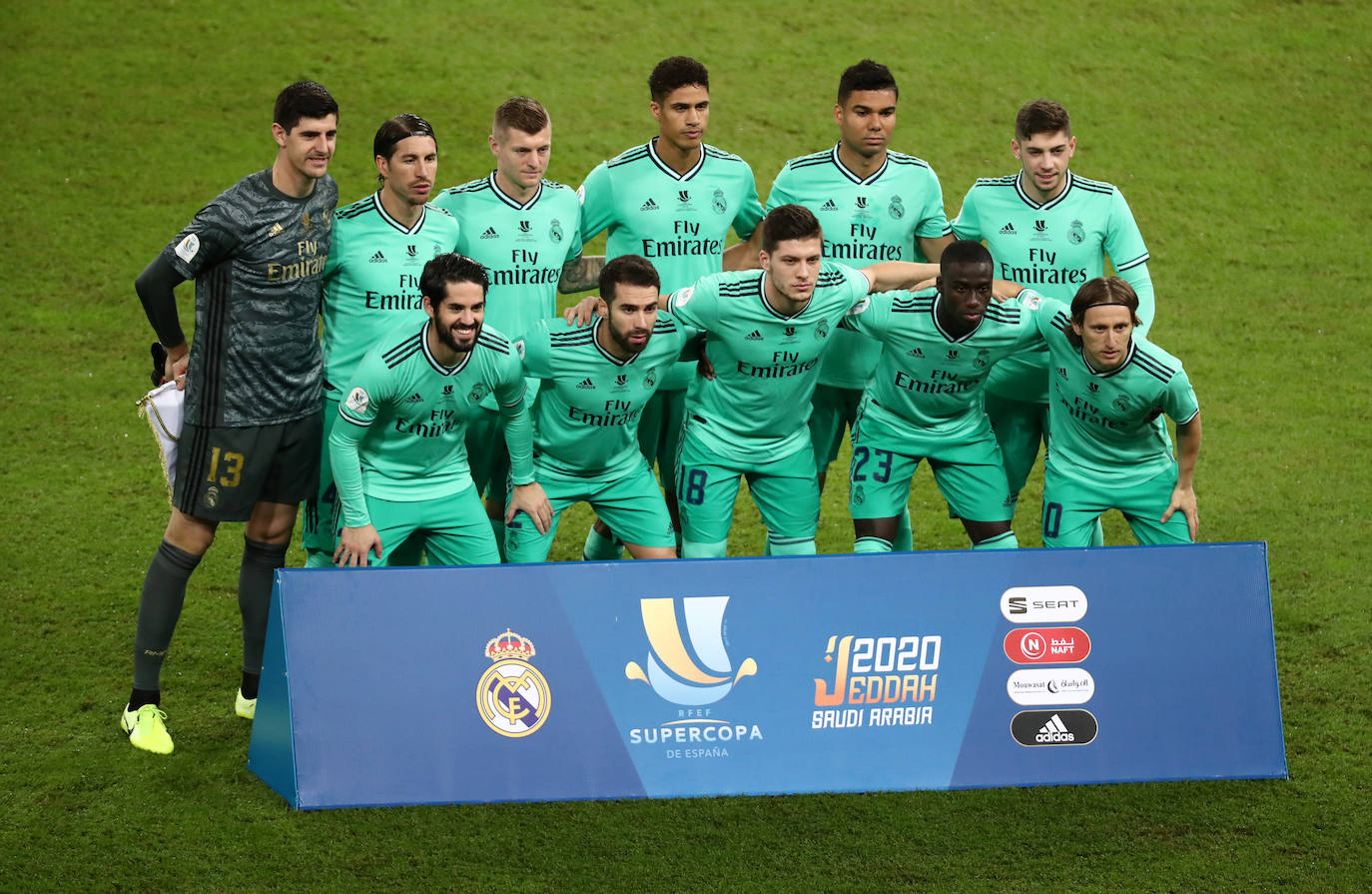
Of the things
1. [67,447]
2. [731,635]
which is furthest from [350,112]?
[731,635]

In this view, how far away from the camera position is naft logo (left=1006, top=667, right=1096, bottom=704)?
5398mm

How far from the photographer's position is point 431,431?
19.4ft

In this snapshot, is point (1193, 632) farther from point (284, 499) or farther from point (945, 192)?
point (945, 192)

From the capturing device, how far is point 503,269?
6.53 meters

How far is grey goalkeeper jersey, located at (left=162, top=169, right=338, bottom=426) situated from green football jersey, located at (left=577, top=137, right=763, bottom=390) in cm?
140

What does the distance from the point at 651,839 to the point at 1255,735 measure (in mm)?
2290

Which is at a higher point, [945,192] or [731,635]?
[945,192]

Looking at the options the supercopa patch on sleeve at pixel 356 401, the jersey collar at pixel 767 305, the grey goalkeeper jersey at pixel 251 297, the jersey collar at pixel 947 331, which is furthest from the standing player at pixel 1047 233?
the grey goalkeeper jersey at pixel 251 297

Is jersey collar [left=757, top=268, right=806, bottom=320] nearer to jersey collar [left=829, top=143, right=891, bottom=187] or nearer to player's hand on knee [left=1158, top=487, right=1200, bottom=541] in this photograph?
jersey collar [left=829, top=143, right=891, bottom=187]

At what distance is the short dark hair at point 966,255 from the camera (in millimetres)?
6004

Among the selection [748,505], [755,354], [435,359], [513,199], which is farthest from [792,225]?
[748,505]

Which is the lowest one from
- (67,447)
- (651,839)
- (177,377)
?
(651,839)

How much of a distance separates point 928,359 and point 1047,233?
872 millimetres

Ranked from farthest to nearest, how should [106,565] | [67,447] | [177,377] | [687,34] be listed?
[687,34], [67,447], [106,565], [177,377]
